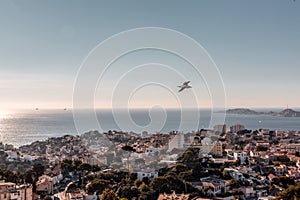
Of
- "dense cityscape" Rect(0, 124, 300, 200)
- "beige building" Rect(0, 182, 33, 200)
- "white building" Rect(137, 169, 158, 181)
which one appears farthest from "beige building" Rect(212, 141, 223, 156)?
"beige building" Rect(0, 182, 33, 200)

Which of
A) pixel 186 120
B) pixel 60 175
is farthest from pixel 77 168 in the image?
pixel 186 120

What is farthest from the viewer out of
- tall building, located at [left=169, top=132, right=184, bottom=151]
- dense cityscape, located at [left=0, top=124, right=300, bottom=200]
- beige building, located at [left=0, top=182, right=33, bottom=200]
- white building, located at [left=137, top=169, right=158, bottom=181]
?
tall building, located at [left=169, top=132, right=184, bottom=151]

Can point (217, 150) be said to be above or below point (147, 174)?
above

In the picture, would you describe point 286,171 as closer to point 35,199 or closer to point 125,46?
point 35,199

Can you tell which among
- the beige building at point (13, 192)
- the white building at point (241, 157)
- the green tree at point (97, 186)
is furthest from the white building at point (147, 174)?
the white building at point (241, 157)

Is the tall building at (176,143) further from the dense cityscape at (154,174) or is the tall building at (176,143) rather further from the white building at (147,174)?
the white building at (147,174)

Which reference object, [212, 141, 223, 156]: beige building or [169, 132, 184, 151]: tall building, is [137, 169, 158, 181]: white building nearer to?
[169, 132, 184, 151]: tall building

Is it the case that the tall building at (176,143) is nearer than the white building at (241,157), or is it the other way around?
the tall building at (176,143)

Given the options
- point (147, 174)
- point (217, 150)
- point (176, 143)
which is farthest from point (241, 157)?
point (147, 174)

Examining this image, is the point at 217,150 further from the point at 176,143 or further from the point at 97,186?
the point at 97,186
